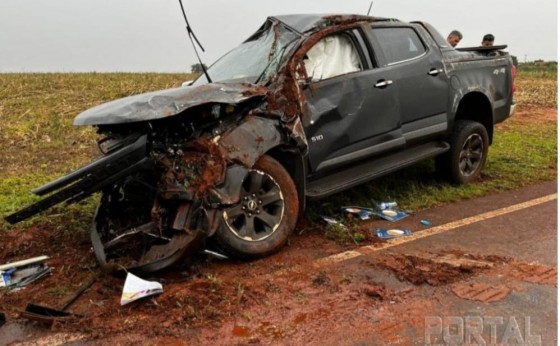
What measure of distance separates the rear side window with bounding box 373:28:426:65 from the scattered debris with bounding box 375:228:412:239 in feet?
5.55

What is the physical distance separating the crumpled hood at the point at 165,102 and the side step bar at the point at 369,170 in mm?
1043

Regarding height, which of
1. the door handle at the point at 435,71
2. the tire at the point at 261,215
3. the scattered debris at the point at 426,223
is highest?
the door handle at the point at 435,71

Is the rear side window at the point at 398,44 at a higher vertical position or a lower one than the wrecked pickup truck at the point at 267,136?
higher

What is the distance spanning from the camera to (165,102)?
12.6ft

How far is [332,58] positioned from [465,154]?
2.38 metres

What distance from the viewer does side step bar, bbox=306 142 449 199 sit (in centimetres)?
474

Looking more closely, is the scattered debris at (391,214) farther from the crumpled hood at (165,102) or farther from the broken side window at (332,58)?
the crumpled hood at (165,102)

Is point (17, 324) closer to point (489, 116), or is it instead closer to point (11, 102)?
point (489, 116)

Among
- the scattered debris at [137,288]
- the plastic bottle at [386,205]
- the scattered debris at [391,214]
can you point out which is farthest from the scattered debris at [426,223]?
the scattered debris at [137,288]

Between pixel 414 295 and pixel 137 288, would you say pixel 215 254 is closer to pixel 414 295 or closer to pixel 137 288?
pixel 137 288

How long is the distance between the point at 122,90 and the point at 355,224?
12771 mm

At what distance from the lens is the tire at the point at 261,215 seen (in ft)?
12.9

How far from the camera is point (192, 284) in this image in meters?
3.66

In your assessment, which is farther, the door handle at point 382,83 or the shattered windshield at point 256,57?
the door handle at point 382,83
